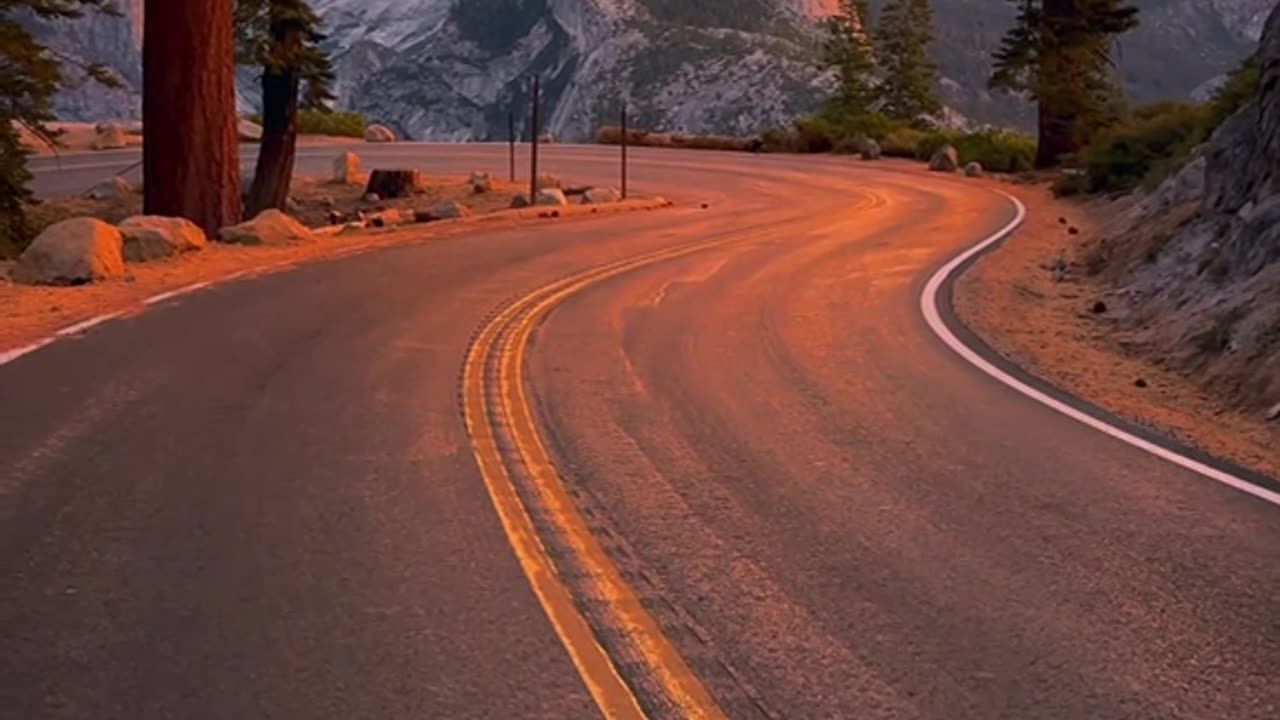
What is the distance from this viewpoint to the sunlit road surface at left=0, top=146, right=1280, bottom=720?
14.5 feet

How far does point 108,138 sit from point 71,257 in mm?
32973

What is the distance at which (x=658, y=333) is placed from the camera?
11.8m

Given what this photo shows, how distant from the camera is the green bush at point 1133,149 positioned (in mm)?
27281

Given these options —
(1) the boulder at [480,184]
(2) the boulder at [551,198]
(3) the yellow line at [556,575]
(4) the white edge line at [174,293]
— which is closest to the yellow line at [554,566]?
(3) the yellow line at [556,575]

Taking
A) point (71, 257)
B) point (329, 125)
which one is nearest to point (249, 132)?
point (329, 125)

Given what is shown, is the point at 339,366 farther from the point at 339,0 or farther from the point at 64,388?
the point at 339,0

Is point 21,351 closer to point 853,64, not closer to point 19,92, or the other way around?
point 19,92

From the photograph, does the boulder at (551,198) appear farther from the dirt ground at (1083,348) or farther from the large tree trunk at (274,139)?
the dirt ground at (1083,348)

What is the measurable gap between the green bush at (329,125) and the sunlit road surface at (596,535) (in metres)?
44.2

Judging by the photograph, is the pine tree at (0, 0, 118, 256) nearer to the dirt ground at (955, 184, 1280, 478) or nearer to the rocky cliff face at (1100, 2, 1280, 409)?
the dirt ground at (955, 184, 1280, 478)

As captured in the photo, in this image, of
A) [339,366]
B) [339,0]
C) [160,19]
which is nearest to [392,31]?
[339,0]

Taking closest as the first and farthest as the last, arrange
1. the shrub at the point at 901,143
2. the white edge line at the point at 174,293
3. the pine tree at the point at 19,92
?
1. the white edge line at the point at 174,293
2. the pine tree at the point at 19,92
3. the shrub at the point at 901,143

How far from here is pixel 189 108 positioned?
60.4ft

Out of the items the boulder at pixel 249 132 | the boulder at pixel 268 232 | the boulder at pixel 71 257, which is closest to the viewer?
the boulder at pixel 71 257
